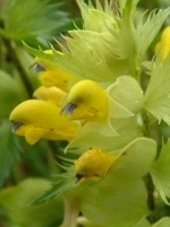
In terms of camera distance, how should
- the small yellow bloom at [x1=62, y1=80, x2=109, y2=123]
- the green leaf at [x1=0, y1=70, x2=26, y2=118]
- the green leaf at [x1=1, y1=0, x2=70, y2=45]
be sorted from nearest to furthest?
the small yellow bloom at [x1=62, y1=80, x2=109, y2=123] → the green leaf at [x1=1, y1=0, x2=70, y2=45] → the green leaf at [x1=0, y1=70, x2=26, y2=118]

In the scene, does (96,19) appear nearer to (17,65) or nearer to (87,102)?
(87,102)

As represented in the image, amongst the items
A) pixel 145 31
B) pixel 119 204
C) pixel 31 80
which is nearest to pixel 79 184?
pixel 119 204

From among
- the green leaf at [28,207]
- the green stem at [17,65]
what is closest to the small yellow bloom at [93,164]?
the green leaf at [28,207]

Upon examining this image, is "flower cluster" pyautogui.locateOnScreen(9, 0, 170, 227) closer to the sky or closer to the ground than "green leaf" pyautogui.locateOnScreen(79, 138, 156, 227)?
closer to the sky

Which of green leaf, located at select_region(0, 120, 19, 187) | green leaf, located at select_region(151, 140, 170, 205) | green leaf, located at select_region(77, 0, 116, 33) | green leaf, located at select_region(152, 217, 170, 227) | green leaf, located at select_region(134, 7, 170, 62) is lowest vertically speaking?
green leaf, located at select_region(152, 217, 170, 227)

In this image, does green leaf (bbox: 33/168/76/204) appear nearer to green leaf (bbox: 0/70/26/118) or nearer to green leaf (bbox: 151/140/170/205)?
green leaf (bbox: 151/140/170/205)

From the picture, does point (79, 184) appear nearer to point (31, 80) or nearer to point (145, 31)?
point (145, 31)

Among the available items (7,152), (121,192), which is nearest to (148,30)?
(121,192)

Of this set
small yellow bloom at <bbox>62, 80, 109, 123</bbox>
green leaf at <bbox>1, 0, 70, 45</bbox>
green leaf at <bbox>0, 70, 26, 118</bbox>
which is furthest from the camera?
green leaf at <bbox>0, 70, 26, 118</bbox>

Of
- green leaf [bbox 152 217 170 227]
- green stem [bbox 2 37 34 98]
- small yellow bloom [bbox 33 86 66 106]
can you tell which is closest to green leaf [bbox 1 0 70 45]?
green stem [bbox 2 37 34 98]
